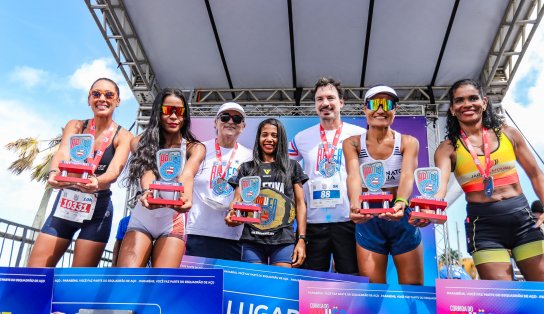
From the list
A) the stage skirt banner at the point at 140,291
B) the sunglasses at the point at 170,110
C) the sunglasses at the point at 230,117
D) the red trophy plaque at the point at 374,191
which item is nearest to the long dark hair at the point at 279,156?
the sunglasses at the point at 230,117

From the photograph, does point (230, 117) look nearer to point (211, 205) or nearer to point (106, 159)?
point (211, 205)

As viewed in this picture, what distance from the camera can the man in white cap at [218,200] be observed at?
3.10 metres

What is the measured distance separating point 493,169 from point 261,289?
5.13 feet

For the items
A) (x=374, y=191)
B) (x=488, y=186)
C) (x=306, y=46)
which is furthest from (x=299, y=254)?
(x=306, y=46)

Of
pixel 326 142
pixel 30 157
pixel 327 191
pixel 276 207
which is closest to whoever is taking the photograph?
pixel 276 207

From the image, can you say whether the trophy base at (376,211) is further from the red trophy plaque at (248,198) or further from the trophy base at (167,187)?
the trophy base at (167,187)

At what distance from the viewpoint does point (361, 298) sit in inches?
73.0

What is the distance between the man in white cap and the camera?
3100 mm

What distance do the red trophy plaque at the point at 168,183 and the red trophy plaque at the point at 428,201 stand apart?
116 centimetres

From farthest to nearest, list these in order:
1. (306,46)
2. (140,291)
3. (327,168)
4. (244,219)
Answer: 1. (306,46)
2. (327,168)
3. (244,219)
4. (140,291)

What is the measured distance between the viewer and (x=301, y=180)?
3.08 m

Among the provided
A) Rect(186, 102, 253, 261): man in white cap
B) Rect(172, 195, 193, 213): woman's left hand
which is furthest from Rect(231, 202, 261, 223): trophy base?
Rect(186, 102, 253, 261): man in white cap

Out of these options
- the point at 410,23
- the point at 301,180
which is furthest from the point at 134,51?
the point at 301,180

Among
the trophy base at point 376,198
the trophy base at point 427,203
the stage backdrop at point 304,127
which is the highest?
the stage backdrop at point 304,127
